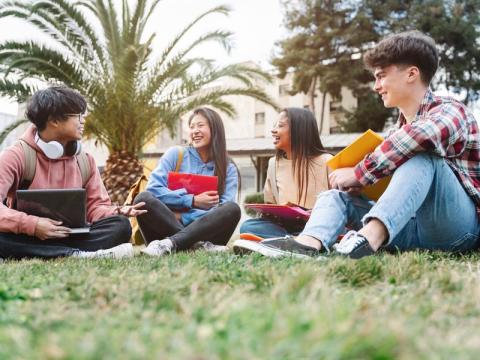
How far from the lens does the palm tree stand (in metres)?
8.86

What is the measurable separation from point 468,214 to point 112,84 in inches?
315

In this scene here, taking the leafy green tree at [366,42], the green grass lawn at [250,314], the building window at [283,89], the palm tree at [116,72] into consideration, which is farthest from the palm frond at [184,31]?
the building window at [283,89]

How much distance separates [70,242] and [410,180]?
2583 mm

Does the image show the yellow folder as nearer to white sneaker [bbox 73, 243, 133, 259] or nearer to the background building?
white sneaker [bbox 73, 243, 133, 259]

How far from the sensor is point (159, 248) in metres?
3.62

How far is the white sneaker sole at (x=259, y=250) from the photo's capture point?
8.51 ft

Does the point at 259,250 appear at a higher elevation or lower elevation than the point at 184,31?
lower

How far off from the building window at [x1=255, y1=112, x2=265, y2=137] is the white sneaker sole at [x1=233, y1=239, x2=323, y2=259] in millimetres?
30627

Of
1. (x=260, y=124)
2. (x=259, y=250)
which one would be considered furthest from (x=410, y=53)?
(x=260, y=124)

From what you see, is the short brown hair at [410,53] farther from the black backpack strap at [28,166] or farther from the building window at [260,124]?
the building window at [260,124]

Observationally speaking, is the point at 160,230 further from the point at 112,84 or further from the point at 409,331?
the point at 112,84

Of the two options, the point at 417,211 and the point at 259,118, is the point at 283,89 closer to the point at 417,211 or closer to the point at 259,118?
the point at 259,118

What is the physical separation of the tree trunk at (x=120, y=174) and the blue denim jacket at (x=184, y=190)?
475cm

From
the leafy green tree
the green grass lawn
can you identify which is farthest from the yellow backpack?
the leafy green tree
